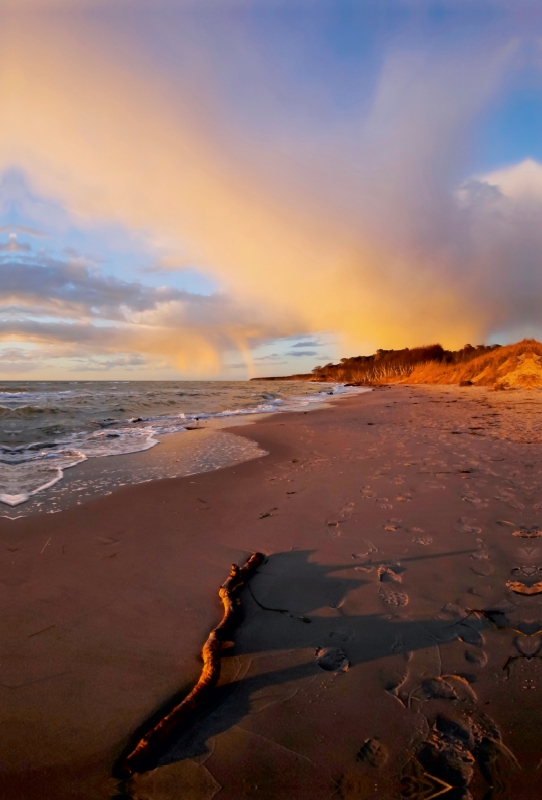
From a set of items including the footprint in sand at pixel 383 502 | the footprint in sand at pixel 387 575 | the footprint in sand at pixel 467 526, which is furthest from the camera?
the footprint in sand at pixel 383 502

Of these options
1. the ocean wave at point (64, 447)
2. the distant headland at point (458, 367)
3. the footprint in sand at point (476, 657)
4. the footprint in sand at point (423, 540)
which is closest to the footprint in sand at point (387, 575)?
the footprint in sand at point (423, 540)

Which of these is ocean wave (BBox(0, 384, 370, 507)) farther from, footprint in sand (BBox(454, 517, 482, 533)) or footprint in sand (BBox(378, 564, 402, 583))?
footprint in sand (BBox(454, 517, 482, 533))

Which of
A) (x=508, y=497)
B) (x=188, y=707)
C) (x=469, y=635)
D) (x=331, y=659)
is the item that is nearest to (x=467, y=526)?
(x=508, y=497)

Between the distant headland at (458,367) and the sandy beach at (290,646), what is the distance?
118 feet

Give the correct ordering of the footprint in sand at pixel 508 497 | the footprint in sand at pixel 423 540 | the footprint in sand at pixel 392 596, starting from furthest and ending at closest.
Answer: the footprint in sand at pixel 508 497 → the footprint in sand at pixel 423 540 → the footprint in sand at pixel 392 596

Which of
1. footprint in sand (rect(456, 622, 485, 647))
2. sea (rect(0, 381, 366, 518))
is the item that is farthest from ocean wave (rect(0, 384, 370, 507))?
footprint in sand (rect(456, 622, 485, 647))

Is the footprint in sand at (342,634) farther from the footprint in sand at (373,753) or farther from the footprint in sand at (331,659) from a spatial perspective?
the footprint in sand at (373,753)

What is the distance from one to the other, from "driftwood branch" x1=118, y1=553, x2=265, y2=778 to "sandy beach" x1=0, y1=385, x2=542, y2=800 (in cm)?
6

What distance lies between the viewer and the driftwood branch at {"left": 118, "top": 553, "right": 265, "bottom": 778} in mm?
1814

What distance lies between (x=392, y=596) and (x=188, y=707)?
67.9 inches

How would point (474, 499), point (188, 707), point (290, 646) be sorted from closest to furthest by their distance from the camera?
1. point (188, 707)
2. point (290, 646)
3. point (474, 499)

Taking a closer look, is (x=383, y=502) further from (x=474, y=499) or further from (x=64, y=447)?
(x=64, y=447)

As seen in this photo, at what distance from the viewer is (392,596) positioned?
9.96ft

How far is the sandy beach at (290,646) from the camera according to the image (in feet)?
5.90
